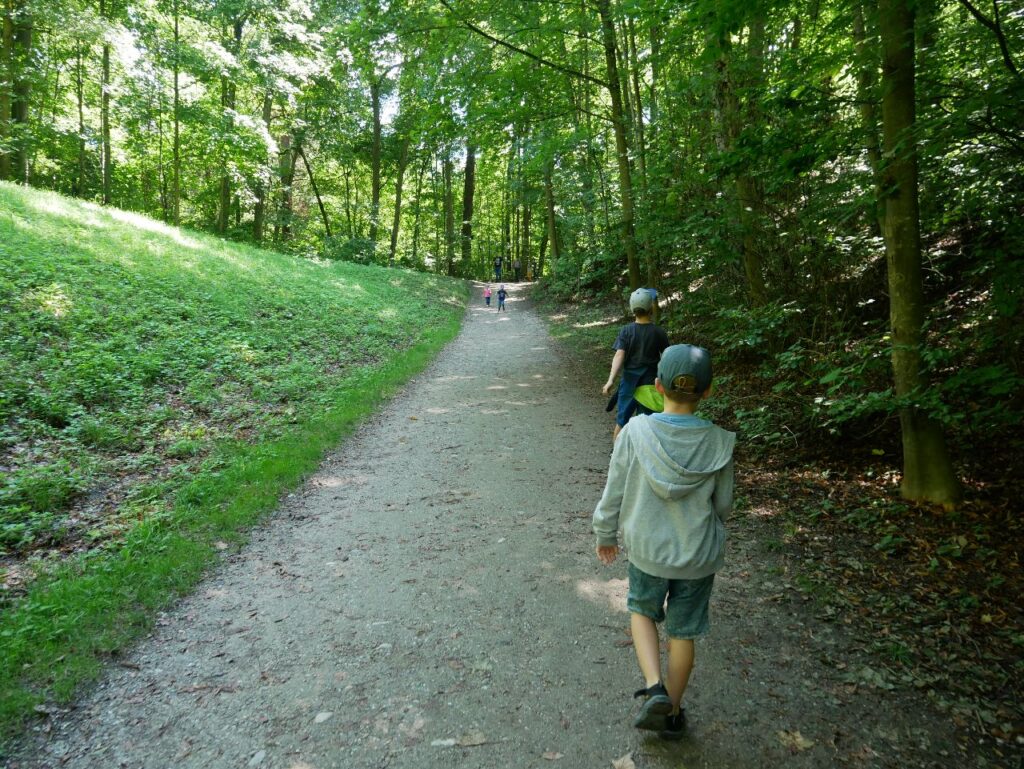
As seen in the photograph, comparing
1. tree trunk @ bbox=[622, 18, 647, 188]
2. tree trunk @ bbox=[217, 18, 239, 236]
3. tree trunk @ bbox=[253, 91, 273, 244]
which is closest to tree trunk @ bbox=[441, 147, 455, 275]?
tree trunk @ bbox=[253, 91, 273, 244]

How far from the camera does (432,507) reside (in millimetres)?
5516

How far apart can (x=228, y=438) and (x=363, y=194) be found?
40.9 m

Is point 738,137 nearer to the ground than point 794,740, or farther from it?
farther from it

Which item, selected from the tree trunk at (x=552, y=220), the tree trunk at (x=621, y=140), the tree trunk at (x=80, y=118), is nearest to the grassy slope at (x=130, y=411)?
the tree trunk at (x=621, y=140)

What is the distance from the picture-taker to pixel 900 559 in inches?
161

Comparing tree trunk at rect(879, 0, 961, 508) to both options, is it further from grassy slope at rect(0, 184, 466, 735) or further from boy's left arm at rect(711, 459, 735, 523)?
grassy slope at rect(0, 184, 466, 735)

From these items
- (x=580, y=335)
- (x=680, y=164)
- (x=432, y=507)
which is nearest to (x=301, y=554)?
(x=432, y=507)

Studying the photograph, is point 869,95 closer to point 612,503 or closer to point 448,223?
point 612,503

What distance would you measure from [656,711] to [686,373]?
1.57 metres

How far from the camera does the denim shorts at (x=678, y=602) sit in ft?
8.57

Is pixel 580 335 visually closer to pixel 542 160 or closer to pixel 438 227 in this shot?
pixel 542 160

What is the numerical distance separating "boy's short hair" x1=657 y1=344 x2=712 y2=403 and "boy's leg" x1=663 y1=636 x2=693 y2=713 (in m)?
1.15

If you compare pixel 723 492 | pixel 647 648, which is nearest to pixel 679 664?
pixel 647 648

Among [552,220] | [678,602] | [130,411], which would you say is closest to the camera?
[678,602]
